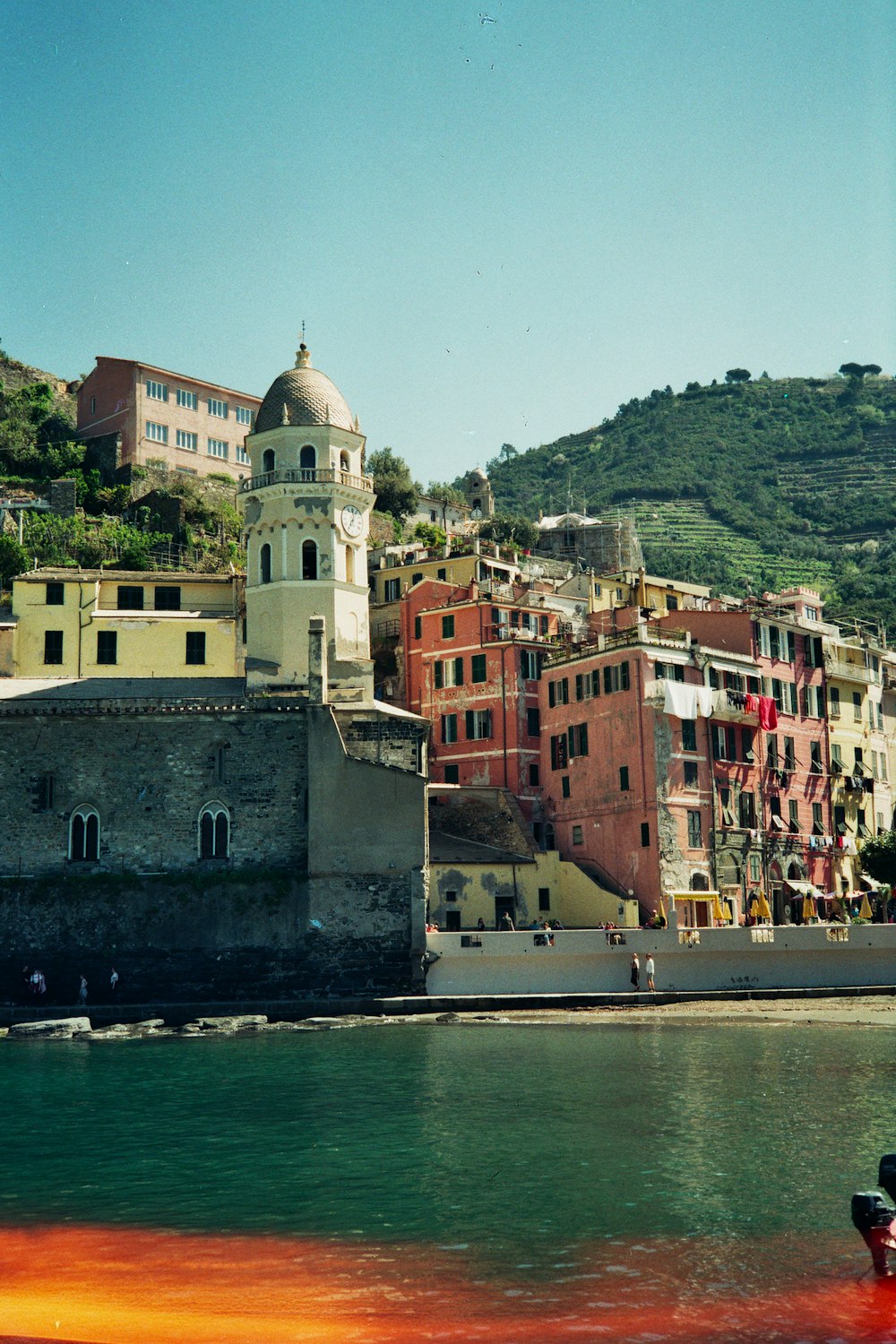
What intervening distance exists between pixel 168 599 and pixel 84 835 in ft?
54.9

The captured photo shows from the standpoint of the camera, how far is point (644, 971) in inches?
1678

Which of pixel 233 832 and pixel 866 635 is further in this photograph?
pixel 866 635

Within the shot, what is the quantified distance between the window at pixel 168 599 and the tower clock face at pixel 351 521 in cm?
1148

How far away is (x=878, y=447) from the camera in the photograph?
17112cm

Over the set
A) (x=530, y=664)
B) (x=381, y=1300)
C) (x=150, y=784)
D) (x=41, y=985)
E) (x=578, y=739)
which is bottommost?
(x=381, y=1300)

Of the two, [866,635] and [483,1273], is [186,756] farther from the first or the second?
[866,635]

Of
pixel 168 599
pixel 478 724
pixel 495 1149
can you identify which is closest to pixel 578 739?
pixel 478 724

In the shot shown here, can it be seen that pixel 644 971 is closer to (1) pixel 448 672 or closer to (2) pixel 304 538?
(2) pixel 304 538

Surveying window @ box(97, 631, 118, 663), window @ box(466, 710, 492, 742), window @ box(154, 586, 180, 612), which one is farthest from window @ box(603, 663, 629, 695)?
window @ box(97, 631, 118, 663)

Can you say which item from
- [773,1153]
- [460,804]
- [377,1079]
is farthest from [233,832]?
[773,1153]

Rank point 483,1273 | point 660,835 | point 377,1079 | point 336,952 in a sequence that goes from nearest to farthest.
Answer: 1. point 483,1273
2. point 377,1079
3. point 336,952
4. point 660,835

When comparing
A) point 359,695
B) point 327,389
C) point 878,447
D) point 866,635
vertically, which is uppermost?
A: point 878,447

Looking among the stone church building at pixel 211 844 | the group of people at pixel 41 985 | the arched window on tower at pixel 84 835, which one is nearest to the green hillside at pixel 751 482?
the stone church building at pixel 211 844

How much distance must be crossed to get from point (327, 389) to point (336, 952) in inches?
766
